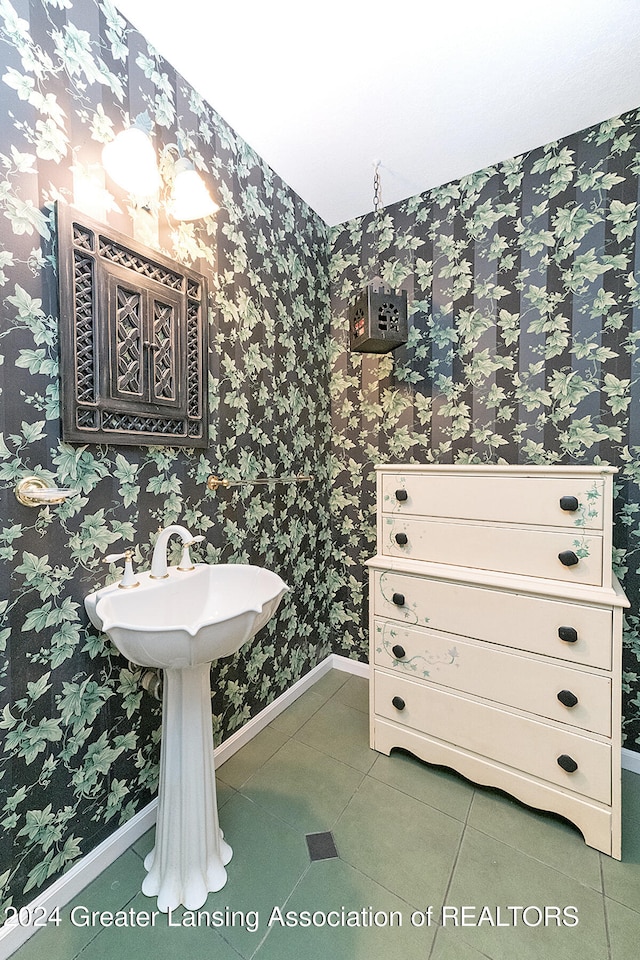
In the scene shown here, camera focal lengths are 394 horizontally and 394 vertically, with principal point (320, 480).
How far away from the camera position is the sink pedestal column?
45.2 inches

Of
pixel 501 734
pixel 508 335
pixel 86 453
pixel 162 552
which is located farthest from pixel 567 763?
pixel 86 453

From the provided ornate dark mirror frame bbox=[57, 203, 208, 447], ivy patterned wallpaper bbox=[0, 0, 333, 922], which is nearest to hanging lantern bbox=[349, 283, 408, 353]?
ivy patterned wallpaper bbox=[0, 0, 333, 922]

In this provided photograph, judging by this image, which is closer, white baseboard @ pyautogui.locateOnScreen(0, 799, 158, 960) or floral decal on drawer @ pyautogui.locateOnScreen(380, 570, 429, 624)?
white baseboard @ pyautogui.locateOnScreen(0, 799, 158, 960)

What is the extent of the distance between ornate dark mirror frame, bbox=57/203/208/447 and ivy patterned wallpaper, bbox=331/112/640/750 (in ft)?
3.61

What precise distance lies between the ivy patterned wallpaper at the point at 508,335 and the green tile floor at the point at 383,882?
2.42 feet

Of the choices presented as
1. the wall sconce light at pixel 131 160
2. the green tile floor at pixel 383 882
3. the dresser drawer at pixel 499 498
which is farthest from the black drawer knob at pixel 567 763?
the wall sconce light at pixel 131 160

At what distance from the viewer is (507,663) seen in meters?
1.45

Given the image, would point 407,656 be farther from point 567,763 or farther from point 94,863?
point 94,863

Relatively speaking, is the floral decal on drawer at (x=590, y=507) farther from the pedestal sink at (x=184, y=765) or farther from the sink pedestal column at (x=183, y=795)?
the sink pedestal column at (x=183, y=795)

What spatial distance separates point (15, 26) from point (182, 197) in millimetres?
500

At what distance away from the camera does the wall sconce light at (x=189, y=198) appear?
1357 millimetres

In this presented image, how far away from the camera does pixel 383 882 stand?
1.20 metres

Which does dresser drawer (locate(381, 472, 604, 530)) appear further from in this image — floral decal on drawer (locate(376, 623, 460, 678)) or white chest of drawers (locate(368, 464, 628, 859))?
floral decal on drawer (locate(376, 623, 460, 678))

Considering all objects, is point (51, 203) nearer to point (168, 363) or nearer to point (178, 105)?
point (168, 363)
